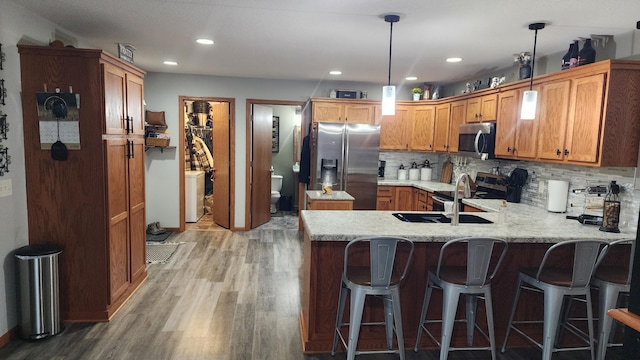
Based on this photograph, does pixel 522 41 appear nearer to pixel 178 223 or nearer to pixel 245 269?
pixel 245 269

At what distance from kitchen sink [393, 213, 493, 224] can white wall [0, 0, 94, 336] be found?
2839 millimetres

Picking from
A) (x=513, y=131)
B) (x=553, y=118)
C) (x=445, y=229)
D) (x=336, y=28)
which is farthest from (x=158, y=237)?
(x=553, y=118)

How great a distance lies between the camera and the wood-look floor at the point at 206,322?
265 centimetres

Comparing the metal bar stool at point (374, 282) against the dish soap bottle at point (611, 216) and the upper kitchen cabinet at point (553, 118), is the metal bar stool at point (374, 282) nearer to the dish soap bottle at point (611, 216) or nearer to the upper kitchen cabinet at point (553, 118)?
the dish soap bottle at point (611, 216)

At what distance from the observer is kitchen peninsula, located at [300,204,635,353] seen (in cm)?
259

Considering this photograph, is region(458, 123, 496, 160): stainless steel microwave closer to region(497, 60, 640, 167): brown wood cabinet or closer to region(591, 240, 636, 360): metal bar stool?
region(497, 60, 640, 167): brown wood cabinet

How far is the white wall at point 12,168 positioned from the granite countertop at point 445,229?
81.5 inches

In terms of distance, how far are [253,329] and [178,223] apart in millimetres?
3368

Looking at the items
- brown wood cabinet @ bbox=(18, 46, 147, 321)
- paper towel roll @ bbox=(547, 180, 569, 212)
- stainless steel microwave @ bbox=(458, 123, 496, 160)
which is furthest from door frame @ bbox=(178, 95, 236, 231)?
paper towel roll @ bbox=(547, 180, 569, 212)

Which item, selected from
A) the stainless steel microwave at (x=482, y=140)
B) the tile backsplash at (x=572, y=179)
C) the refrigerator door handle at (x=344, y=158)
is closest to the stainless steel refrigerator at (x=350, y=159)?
the refrigerator door handle at (x=344, y=158)

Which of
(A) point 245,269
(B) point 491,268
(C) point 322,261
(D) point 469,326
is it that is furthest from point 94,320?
(B) point 491,268

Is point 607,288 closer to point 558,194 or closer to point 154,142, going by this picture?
point 558,194

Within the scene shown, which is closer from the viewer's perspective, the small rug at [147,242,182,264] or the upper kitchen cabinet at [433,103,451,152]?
the small rug at [147,242,182,264]

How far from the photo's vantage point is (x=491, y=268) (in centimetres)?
281
